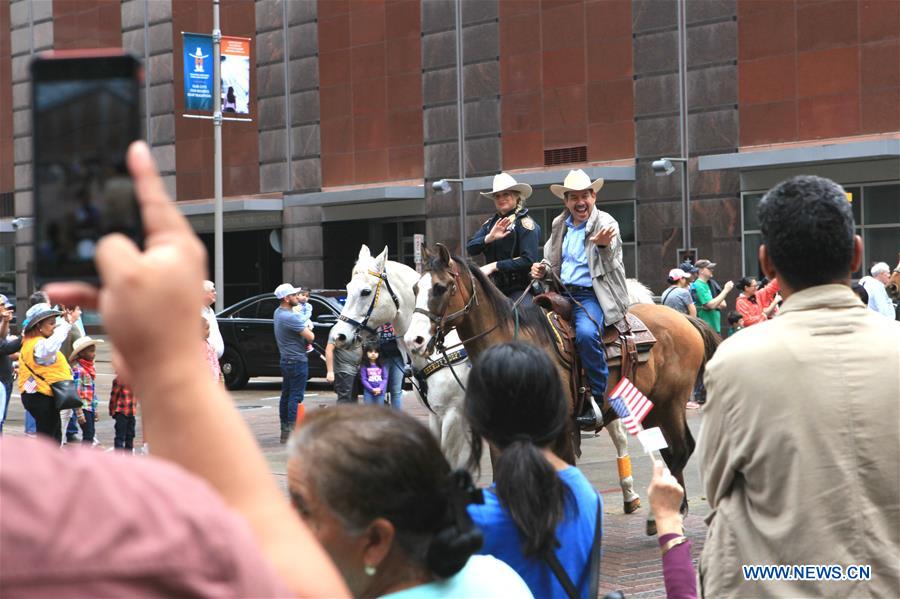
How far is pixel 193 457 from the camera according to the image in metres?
1.23

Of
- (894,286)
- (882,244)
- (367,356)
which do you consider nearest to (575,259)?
(367,356)

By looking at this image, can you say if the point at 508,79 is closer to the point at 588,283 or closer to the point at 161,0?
the point at 161,0

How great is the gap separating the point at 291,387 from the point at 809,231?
14.2m

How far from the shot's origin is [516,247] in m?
10.3

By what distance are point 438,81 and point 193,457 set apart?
35.0m

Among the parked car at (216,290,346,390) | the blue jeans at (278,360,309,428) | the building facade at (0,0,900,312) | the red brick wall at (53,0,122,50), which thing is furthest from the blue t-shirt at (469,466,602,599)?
the red brick wall at (53,0,122,50)

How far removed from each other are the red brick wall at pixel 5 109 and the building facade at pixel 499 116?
6.24 feet

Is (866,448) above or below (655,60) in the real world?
below

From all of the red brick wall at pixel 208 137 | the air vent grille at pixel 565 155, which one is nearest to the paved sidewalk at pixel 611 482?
the air vent grille at pixel 565 155

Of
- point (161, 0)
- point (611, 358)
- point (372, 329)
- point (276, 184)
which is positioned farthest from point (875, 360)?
point (161, 0)

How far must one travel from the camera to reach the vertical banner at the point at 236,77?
29.7m

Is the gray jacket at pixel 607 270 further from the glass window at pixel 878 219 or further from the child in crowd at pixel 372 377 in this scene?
the glass window at pixel 878 219

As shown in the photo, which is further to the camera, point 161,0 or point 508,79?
point 161,0

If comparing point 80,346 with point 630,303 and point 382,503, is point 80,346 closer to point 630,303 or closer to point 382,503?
point 630,303
